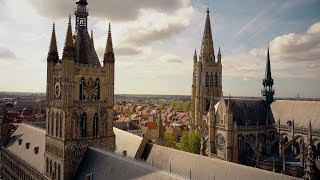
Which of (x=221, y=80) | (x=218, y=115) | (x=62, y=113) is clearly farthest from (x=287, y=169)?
(x=62, y=113)

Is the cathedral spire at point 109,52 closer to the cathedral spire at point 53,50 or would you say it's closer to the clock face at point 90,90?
the clock face at point 90,90

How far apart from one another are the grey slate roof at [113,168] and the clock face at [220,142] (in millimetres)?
33136

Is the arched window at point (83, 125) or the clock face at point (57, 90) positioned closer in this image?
the clock face at point (57, 90)

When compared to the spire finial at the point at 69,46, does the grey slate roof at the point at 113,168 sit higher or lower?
lower

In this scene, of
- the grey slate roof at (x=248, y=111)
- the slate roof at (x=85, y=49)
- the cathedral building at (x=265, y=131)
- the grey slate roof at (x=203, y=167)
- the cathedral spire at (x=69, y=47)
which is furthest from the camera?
the grey slate roof at (x=248, y=111)

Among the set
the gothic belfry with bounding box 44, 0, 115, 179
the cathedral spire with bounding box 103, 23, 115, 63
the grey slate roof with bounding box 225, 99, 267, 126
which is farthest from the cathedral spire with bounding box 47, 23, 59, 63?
the grey slate roof with bounding box 225, 99, 267, 126

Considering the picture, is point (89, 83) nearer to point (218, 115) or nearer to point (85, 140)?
point (85, 140)

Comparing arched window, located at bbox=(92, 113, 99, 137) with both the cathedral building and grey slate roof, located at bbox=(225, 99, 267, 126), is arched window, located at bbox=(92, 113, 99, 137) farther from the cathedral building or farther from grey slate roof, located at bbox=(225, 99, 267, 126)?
grey slate roof, located at bbox=(225, 99, 267, 126)

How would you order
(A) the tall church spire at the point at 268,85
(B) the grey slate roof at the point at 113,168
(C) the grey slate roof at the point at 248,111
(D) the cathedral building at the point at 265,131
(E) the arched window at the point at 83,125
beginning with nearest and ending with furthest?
(B) the grey slate roof at the point at 113,168 → (E) the arched window at the point at 83,125 → (D) the cathedral building at the point at 265,131 → (C) the grey slate roof at the point at 248,111 → (A) the tall church spire at the point at 268,85

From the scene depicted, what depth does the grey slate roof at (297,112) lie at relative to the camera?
5872 cm

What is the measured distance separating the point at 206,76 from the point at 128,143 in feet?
121

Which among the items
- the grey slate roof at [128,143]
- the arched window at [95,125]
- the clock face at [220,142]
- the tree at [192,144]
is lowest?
the tree at [192,144]

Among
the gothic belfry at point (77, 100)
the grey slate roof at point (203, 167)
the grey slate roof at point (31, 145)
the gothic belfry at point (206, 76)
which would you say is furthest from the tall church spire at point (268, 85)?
the grey slate roof at point (31, 145)

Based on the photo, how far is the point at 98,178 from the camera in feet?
110
